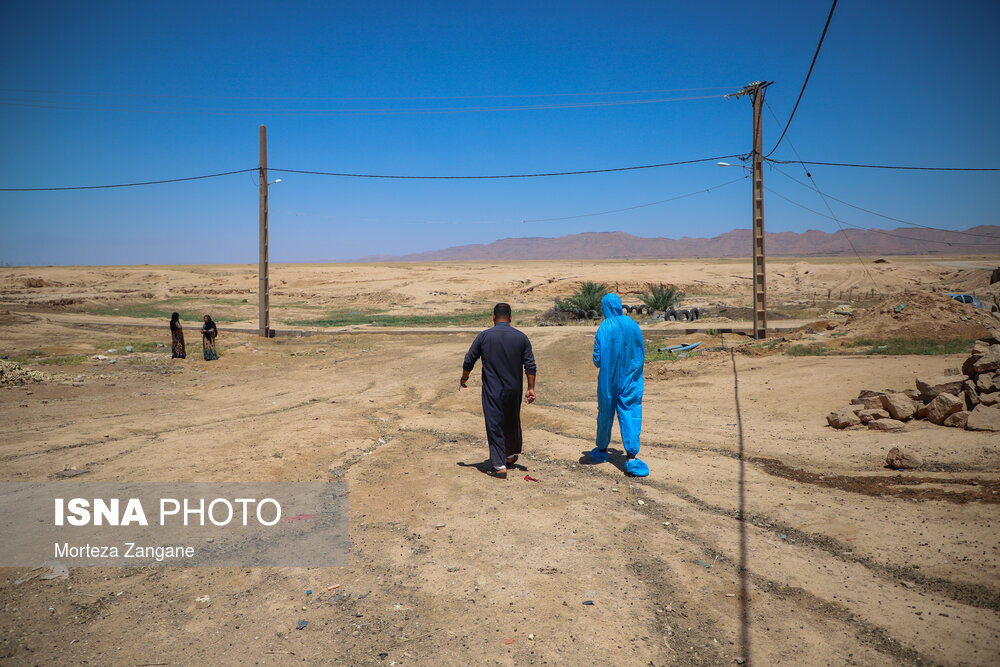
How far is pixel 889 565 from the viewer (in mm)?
4199

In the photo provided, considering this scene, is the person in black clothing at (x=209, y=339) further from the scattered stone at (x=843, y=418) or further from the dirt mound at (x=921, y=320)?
the dirt mound at (x=921, y=320)

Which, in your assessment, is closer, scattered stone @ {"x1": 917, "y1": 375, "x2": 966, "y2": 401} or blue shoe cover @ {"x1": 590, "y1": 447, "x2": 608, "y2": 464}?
blue shoe cover @ {"x1": 590, "y1": 447, "x2": 608, "y2": 464}

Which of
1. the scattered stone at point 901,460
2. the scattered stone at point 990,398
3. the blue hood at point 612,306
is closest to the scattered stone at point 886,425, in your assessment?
the scattered stone at point 990,398

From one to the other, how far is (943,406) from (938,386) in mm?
408

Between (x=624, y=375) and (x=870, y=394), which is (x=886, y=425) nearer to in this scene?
(x=870, y=394)

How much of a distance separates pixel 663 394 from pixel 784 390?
1953 millimetres

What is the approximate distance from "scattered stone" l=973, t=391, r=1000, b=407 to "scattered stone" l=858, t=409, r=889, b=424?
969 millimetres

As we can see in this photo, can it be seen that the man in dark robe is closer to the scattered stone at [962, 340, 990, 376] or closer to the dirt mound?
the scattered stone at [962, 340, 990, 376]

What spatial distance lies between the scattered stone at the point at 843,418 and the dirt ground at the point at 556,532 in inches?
5.7

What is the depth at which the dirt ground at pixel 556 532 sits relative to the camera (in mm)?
3406

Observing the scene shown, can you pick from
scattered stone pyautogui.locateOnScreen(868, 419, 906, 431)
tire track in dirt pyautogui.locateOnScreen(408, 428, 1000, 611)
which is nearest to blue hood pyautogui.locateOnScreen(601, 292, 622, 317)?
tire track in dirt pyautogui.locateOnScreen(408, 428, 1000, 611)

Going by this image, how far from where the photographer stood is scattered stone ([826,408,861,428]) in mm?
7867

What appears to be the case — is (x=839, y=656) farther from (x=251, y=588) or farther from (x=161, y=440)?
(x=161, y=440)

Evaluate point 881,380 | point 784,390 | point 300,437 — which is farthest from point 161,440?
point 881,380
